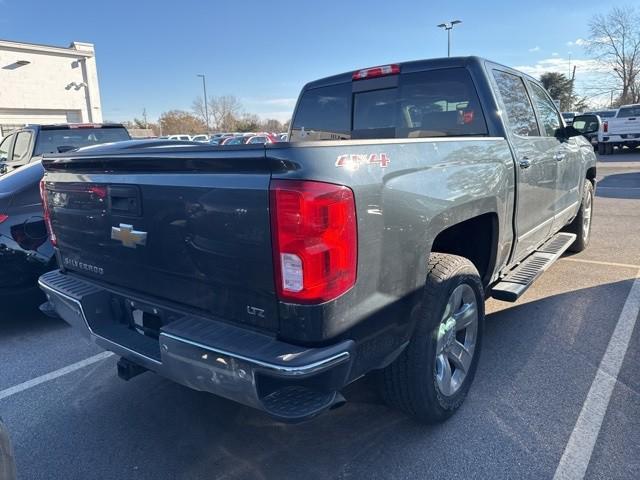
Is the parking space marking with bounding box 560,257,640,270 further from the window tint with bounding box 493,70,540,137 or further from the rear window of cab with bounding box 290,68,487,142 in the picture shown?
the rear window of cab with bounding box 290,68,487,142

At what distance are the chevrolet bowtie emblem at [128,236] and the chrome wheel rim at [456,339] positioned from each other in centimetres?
156

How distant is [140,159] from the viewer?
7.47 feet

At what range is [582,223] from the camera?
5.95m

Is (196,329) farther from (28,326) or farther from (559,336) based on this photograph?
(28,326)

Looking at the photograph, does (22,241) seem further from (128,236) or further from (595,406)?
(595,406)

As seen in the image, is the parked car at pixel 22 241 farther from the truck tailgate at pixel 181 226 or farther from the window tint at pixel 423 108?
the window tint at pixel 423 108

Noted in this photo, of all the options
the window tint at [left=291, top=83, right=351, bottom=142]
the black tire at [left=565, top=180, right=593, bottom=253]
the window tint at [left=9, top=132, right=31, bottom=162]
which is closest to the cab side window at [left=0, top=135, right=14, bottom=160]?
the window tint at [left=9, top=132, right=31, bottom=162]

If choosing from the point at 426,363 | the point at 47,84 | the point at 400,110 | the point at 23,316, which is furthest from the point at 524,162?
the point at 47,84

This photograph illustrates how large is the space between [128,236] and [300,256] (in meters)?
1.03

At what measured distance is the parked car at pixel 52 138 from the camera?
8172 millimetres

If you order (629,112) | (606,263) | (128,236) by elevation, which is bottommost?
(606,263)

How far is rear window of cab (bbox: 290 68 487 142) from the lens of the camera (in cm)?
347

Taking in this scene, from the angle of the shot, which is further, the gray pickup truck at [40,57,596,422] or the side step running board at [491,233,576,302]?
the side step running board at [491,233,576,302]

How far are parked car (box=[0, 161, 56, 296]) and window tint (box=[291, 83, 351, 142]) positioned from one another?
2.39 m
